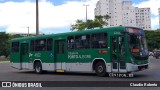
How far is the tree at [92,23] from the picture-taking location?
63.3m

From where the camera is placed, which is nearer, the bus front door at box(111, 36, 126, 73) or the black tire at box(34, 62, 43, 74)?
the bus front door at box(111, 36, 126, 73)

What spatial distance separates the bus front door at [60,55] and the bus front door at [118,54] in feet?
14.4

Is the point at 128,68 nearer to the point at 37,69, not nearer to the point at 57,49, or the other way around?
the point at 57,49

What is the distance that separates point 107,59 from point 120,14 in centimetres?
8295

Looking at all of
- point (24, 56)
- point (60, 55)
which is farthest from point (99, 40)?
point (24, 56)

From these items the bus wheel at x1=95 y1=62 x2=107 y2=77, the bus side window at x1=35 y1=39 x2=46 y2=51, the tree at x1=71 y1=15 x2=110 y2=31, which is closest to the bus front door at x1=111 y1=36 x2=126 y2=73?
the bus wheel at x1=95 y1=62 x2=107 y2=77

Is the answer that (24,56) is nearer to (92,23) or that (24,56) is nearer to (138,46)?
(138,46)

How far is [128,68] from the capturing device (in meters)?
16.7

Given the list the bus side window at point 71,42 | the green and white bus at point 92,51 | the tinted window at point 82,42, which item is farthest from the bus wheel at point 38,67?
the tinted window at point 82,42

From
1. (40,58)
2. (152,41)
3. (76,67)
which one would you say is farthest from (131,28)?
(152,41)

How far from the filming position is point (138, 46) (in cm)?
1748

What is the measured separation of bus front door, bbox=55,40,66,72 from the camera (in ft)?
68.4

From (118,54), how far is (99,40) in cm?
160

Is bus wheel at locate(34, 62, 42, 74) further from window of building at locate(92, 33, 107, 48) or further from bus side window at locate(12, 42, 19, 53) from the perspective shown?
window of building at locate(92, 33, 107, 48)
